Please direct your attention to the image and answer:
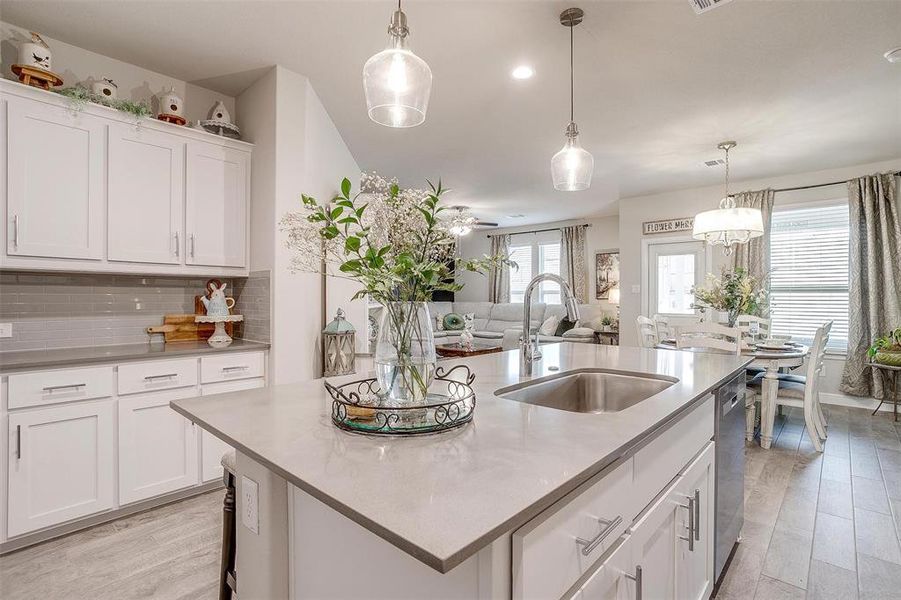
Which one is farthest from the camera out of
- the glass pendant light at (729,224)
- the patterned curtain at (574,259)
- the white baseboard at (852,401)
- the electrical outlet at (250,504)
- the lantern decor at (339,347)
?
the patterned curtain at (574,259)

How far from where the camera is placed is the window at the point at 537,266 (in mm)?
8703

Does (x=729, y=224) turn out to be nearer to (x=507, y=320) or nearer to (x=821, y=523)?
(x=821, y=523)

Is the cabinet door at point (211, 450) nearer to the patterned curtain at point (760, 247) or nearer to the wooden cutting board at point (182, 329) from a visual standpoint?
the wooden cutting board at point (182, 329)

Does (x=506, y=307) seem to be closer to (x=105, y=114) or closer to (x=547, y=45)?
(x=547, y=45)

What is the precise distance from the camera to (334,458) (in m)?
0.87

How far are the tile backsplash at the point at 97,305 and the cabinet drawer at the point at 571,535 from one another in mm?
2556

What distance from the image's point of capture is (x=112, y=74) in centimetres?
280

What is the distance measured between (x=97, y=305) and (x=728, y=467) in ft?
11.9

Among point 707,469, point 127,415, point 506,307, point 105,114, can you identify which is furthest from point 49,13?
point 506,307

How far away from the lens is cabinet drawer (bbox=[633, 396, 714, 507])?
1098mm

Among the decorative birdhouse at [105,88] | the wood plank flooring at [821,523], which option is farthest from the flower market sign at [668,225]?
the decorative birdhouse at [105,88]

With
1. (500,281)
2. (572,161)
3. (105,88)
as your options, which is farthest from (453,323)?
(105,88)

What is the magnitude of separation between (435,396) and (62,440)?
85.9 inches

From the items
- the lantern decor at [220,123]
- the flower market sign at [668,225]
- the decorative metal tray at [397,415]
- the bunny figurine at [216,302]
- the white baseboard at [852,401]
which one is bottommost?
the white baseboard at [852,401]
